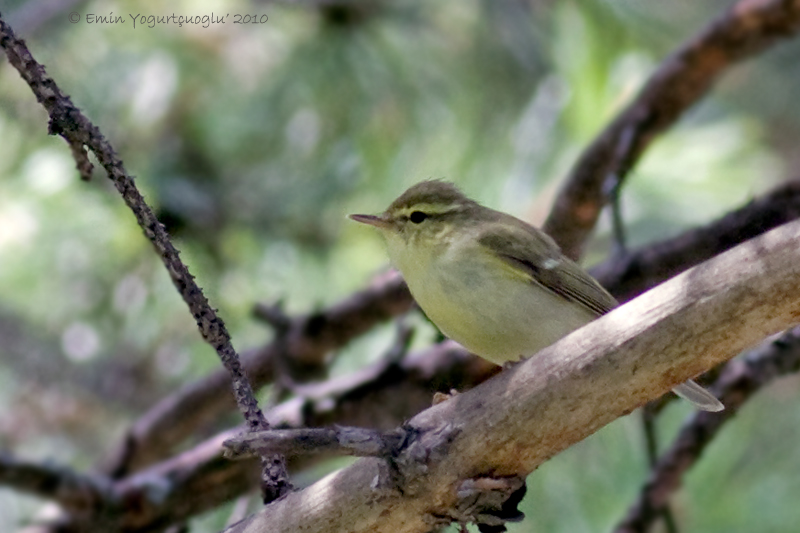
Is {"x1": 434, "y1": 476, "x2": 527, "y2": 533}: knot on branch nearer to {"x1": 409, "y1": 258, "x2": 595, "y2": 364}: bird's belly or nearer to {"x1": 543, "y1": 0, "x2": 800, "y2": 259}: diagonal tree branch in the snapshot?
{"x1": 409, "y1": 258, "x2": 595, "y2": 364}: bird's belly

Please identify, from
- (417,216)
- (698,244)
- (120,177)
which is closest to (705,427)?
(698,244)

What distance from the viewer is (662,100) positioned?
9.25 ft

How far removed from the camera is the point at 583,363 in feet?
4.10

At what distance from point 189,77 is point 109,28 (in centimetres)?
33

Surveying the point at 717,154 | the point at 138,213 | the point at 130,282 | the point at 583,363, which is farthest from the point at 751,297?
the point at 130,282

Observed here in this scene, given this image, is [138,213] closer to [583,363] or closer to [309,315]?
[583,363]

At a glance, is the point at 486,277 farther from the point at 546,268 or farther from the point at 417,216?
the point at 417,216

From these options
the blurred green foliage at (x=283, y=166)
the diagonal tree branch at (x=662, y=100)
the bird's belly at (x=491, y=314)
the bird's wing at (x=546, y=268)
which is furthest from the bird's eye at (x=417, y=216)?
the blurred green foliage at (x=283, y=166)

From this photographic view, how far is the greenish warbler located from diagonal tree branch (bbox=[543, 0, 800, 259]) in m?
0.41

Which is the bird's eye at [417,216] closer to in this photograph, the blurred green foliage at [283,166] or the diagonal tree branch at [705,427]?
the blurred green foliage at [283,166]

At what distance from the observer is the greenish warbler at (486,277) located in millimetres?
1963

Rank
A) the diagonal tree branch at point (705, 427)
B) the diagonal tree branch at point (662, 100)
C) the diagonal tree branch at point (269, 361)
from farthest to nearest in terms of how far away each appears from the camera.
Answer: the diagonal tree branch at point (269, 361), the diagonal tree branch at point (662, 100), the diagonal tree branch at point (705, 427)

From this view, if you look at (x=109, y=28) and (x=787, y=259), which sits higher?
(x=109, y=28)

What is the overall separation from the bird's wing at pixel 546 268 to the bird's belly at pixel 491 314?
0.08 metres
